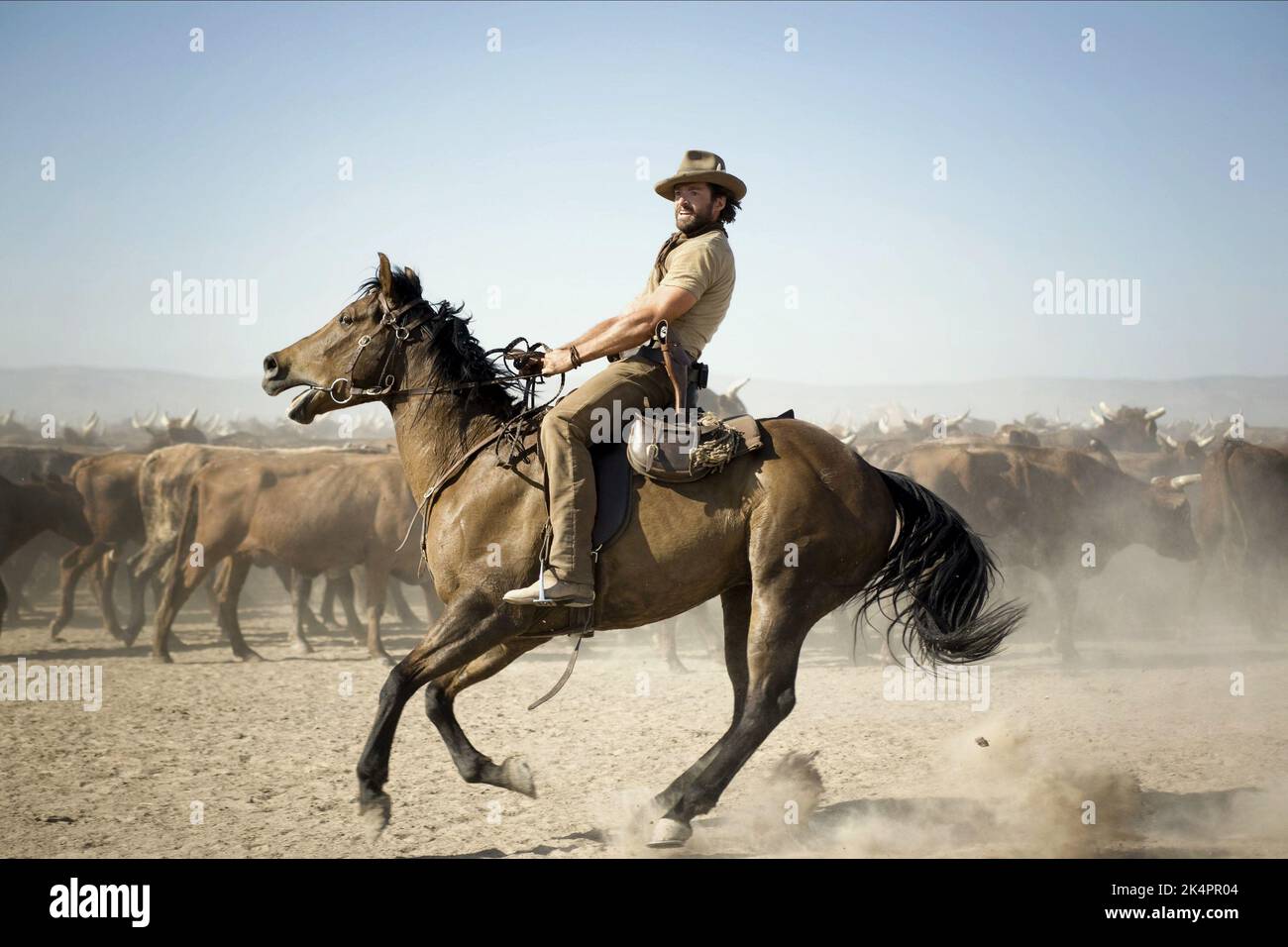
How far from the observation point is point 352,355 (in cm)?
574

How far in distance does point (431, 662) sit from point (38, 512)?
11.1 m

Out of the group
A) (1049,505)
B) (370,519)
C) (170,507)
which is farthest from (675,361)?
(170,507)

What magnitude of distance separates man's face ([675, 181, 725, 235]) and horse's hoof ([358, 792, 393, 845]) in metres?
3.10

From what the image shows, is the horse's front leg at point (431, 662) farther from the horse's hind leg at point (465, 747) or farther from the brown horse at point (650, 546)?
the horse's hind leg at point (465, 747)

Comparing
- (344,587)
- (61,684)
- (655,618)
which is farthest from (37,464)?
(655,618)

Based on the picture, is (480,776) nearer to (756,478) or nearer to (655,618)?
(655,618)

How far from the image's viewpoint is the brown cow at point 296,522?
1323cm

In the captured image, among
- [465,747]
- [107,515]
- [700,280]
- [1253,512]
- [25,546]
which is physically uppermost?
[700,280]

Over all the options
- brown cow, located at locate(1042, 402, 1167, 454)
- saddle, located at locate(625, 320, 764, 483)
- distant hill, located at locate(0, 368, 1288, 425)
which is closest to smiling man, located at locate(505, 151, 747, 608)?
saddle, located at locate(625, 320, 764, 483)

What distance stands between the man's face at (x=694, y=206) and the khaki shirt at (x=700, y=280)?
0.10 metres

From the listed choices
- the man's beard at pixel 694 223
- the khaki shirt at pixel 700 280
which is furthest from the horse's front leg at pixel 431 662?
the man's beard at pixel 694 223

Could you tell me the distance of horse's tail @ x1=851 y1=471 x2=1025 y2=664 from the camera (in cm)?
564

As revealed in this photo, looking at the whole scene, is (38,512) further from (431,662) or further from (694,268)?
(694,268)

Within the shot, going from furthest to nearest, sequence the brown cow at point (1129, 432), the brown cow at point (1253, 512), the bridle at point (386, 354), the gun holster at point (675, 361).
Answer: the brown cow at point (1129, 432) → the brown cow at point (1253, 512) → the bridle at point (386, 354) → the gun holster at point (675, 361)
